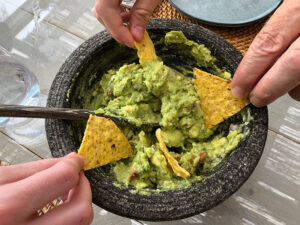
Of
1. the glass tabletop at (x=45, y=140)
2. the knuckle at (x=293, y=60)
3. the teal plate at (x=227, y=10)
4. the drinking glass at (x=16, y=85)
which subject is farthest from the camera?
the drinking glass at (x=16, y=85)

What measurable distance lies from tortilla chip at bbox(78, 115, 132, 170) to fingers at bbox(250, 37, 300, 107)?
50 centimetres

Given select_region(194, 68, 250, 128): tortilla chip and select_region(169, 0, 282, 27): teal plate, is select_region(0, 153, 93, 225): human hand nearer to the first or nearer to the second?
select_region(194, 68, 250, 128): tortilla chip

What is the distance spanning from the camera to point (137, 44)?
1.17 m

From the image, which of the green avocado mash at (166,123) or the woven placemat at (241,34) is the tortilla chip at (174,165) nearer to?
the green avocado mash at (166,123)

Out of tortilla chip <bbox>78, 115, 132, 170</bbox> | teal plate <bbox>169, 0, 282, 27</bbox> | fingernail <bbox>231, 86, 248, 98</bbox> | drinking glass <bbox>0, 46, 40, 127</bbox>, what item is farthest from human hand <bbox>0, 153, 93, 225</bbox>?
teal plate <bbox>169, 0, 282, 27</bbox>

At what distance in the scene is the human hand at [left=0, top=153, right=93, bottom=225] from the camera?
675 millimetres

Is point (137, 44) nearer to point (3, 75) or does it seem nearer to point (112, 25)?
point (112, 25)

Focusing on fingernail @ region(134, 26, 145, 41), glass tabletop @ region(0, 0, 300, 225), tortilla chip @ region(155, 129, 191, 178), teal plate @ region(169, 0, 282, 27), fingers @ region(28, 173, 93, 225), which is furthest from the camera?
teal plate @ region(169, 0, 282, 27)

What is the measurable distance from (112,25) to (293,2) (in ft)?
1.99

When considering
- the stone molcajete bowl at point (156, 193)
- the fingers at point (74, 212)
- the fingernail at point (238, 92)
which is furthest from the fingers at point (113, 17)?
the fingers at point (74, 212)

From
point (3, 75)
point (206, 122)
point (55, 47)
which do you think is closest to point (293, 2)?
point (206, 122)

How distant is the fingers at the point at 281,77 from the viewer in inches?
36.2

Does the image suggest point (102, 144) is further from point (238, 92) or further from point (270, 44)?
point (270, 44)

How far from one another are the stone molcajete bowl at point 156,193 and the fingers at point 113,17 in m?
0.15
